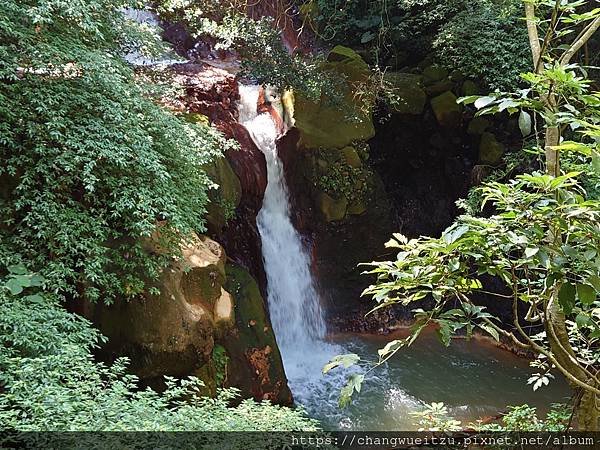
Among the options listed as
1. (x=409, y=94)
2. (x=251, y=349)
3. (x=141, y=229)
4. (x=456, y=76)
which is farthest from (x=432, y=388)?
(x=456, y=76)

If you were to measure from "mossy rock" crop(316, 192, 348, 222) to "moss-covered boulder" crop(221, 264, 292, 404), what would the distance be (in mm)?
2889

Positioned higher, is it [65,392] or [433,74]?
[433,74]

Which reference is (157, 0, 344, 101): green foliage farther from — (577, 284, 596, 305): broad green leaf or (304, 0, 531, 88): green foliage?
(577, 284, 596, 305): broad green leaf

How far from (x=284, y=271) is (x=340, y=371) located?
6.53 ft

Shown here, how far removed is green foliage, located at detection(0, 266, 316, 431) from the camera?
2082mm

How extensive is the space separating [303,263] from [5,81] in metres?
5.75

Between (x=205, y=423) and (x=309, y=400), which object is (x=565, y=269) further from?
(x=309, y=400)

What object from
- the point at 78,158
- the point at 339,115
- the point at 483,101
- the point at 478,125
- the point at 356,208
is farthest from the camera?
the point at 478,125

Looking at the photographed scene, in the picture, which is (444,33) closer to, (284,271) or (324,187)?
(324,187)

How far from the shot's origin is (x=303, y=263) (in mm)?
8398

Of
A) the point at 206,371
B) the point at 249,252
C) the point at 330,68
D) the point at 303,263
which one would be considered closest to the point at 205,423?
the point at 206,371

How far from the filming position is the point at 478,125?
904 cm

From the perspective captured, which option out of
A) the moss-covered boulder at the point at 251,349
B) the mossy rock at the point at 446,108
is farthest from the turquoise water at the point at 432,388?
the mossy rock at the point at 446,108

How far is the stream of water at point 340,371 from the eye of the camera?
6.02 metres
